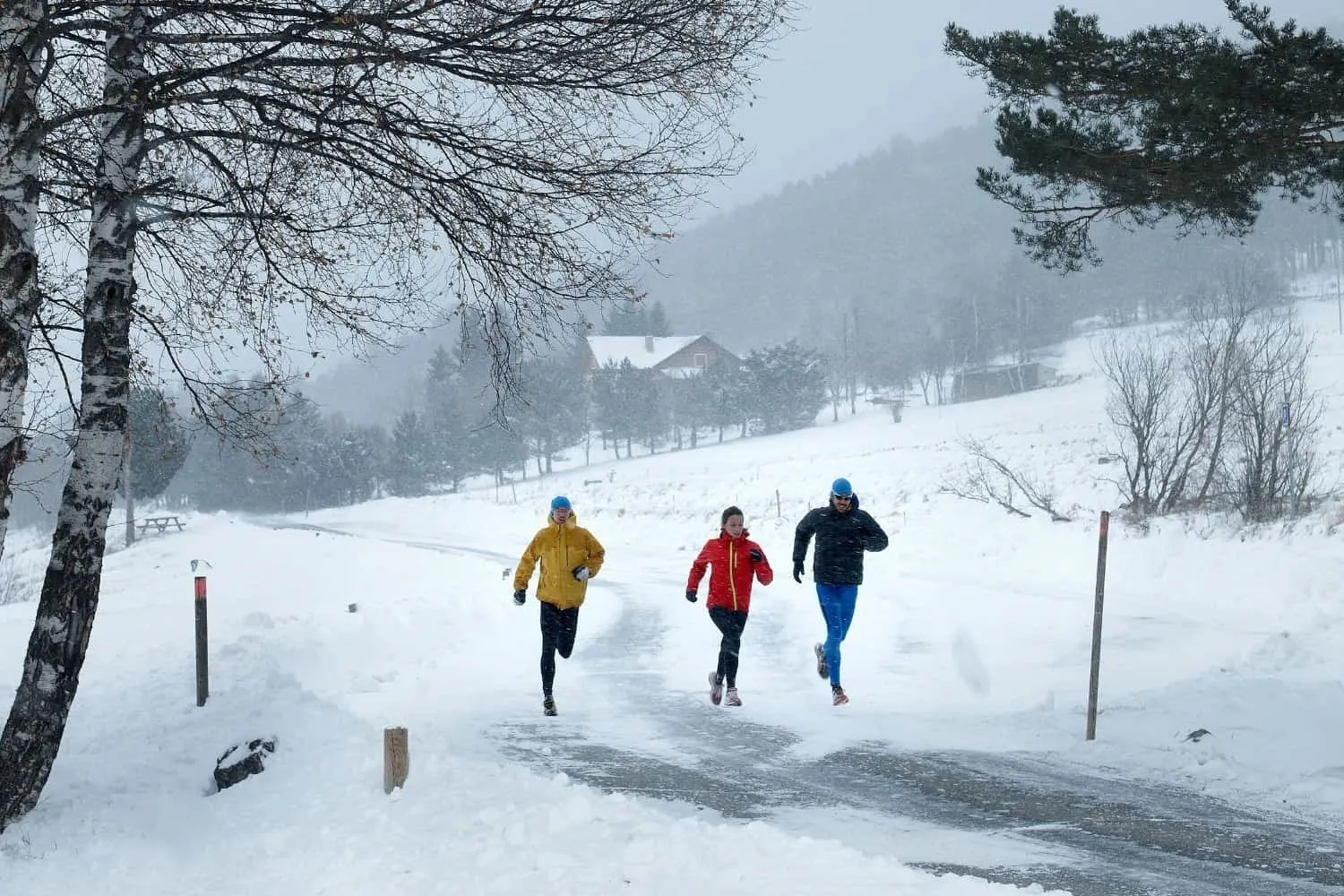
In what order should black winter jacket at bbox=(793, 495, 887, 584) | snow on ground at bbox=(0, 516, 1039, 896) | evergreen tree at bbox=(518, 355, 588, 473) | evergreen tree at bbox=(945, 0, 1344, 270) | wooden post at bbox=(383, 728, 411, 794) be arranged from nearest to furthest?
snow on ground at bbox=(0, 516, 1039, 896)
wooden post at bbox=(383, 728, 411, 794)
evergreen tree at bbox=(945, 0, 1344, 270)
black winter jacket at bbox=(793, 495, 887, 584)
evergreen tree at bbox=(518, 355, 588, 473)

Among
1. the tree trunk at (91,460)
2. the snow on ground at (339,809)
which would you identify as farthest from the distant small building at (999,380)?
the tree trunk at (91,460)

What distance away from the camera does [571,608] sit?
9.55m

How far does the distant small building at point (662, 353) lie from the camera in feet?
284

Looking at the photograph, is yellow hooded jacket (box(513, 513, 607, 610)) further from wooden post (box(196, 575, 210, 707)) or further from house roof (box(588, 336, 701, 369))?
house roof (box(588, 336, 701, 369))

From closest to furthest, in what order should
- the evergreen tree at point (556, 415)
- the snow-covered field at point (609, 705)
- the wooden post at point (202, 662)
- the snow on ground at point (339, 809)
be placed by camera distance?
the snow on ground at point (339, 809) < the snow-covered field at point (609, 705) < the wooden post at point (202, 662) < the evergreen tree at point (556, 415)

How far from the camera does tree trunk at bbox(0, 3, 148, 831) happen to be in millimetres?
6223

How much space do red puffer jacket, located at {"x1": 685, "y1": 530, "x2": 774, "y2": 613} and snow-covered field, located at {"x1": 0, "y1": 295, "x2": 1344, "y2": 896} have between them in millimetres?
1006

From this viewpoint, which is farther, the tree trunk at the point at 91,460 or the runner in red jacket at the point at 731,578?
the runner in red jacket at the point at 731,578

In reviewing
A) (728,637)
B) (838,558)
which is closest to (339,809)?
(728,637)

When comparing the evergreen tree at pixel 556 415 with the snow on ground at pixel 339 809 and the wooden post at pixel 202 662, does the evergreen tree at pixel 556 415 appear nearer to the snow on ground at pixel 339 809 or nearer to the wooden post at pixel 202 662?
the snow on ground at pixel 339 809

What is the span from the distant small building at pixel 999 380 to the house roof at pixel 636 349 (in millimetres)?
22922

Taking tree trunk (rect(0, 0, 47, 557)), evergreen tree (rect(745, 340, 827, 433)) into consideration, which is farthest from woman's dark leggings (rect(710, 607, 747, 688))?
evergreen tree (rect(745, 340, 827, 433))

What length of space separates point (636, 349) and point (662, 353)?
230 cm

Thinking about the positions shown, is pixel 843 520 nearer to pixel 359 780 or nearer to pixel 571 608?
pixel 571 608
